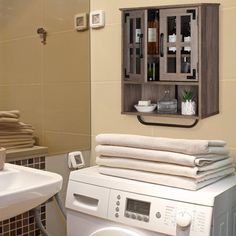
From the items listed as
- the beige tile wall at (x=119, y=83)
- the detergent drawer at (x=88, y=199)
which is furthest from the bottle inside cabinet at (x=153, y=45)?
the detergent drawer at (x=88, y=199)

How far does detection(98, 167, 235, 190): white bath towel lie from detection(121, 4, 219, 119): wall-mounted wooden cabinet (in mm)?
290

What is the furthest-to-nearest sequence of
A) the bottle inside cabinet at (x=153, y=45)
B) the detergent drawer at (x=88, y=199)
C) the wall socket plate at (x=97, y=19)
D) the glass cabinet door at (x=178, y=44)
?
the wall socket plate at (x=97, y=19), the bottle inside cabinet at (x=153, y=45), the glass cabinet door at (x=178, y=44), the detergent drawer at (x=88, y=199)

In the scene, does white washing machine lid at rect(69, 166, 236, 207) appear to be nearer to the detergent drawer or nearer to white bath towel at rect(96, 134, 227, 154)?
the detergent drawer

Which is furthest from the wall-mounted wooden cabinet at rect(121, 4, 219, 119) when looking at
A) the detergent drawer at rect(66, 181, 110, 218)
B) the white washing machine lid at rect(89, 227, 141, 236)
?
the white washing machine lid at rect(89, 227, 141, 236)

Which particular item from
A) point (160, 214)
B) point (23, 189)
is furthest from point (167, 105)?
point (23, 189)

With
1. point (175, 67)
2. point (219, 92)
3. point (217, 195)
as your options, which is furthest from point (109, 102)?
point (217, 195)

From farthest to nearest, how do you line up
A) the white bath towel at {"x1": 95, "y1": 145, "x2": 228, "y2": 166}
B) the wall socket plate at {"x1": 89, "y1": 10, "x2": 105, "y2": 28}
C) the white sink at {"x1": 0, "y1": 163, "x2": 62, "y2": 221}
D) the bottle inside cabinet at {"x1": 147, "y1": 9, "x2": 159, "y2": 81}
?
the wall socket plate at {"x1": 89, "y1": 10, "x2": 105, "y2": 28}
the bottle inside cabinet at {"x1": 147, "y1": 9, "x2": 159, "y2": 81}
the white bath towel at {"x1": 95, "y1": 145, "x2": 228, "y2": 166}
the white sink at {"x1": 0, "y1": 163, "x2": 62, "y2": 221}

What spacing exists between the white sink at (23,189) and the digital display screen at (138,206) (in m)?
0.32

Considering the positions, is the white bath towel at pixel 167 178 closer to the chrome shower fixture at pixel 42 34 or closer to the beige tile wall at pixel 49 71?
the beige tile wall at pixel 49 71

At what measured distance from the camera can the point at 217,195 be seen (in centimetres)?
151

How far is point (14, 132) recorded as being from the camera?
196 centimetres

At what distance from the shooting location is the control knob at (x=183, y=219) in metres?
1.47

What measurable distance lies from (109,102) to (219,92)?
627 mm

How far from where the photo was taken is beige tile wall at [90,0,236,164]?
184 centimetres
